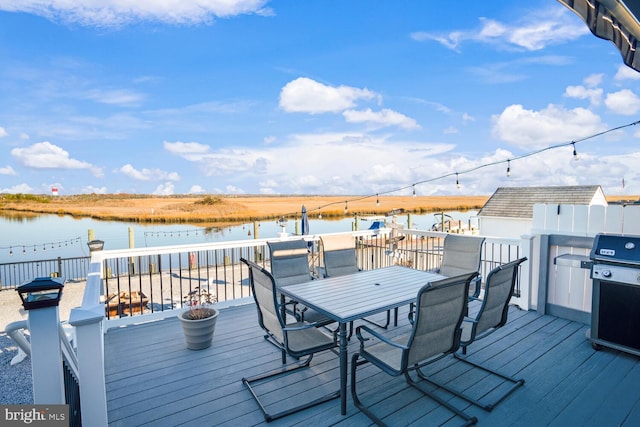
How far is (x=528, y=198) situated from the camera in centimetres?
1667

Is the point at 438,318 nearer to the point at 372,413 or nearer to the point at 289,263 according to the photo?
the point at 372,413

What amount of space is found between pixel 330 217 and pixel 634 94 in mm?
15186

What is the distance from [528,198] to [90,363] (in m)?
19.1

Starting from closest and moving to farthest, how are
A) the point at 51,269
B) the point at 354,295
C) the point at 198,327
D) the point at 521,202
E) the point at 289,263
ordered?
the point at 354,295 < the point at 198,327 < the point at 289,263 < the point at 51,269 < the point at 521,202

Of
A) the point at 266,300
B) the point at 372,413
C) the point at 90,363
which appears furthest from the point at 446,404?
the point at 90,363

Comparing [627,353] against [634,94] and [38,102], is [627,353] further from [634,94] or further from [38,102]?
[38,102]

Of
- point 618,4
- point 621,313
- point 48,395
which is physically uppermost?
point 618,4

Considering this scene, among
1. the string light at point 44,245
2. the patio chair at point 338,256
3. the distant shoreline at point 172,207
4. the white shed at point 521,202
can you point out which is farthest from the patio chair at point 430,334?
the string light at point 44,245

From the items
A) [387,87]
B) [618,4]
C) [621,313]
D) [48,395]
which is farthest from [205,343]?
[387,87]

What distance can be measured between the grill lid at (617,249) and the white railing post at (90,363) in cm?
400

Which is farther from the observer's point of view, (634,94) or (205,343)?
(634,94)

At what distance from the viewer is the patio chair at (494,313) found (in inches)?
90.1

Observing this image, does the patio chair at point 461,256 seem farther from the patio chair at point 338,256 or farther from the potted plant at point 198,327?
the potted plant at point 198,327

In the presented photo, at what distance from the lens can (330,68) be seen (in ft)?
36.9
